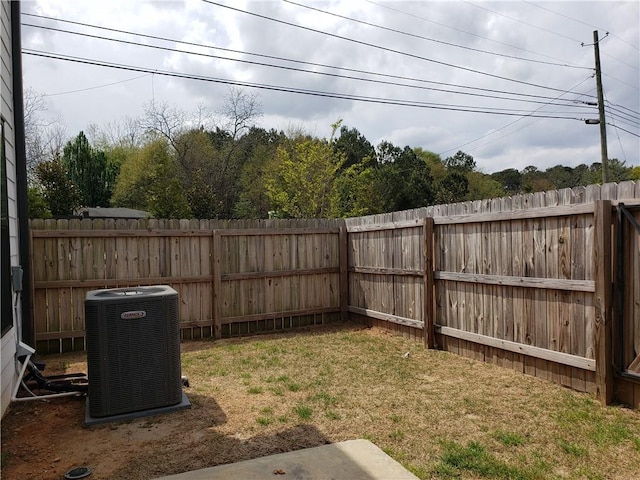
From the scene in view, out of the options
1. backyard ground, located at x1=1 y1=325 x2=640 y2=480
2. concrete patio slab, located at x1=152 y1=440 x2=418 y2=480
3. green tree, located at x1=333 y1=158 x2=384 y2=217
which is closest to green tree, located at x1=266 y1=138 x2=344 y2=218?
green tree, located at x1=333 y1=158 x2=384 y2=217

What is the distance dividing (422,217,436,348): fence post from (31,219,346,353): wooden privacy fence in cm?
241

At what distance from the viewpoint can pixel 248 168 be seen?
83.3 ft

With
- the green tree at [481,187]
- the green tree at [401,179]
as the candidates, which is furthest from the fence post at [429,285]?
the green tree at [481,187]

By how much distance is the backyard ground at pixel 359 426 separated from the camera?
9.55 feet

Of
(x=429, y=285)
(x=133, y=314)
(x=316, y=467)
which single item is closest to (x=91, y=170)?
(x=429, y=285)

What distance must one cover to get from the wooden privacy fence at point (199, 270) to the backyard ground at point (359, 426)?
4.52 feet

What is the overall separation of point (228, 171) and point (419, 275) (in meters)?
20.9

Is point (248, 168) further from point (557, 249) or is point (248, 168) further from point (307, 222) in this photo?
point (557, 249)

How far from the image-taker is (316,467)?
272 centimetres

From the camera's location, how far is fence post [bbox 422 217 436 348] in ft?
20.5

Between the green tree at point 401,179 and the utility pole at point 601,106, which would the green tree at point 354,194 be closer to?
the green tree at point 401,179

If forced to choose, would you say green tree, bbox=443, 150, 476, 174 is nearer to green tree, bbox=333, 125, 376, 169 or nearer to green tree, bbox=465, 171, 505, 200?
green tree, bbox=465, 171, 505, 200

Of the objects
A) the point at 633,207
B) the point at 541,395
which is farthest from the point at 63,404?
the point at 633,207

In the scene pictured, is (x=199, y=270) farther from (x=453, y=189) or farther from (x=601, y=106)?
(x=453, y=189)
